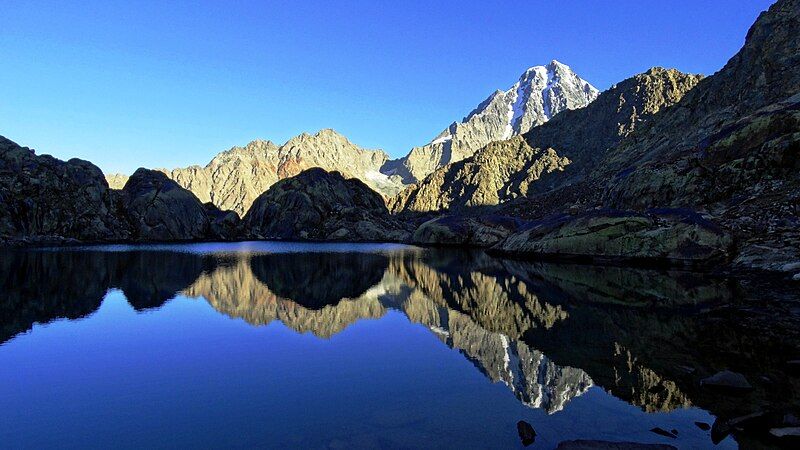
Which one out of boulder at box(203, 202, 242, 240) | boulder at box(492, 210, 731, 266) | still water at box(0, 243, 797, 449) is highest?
boulder at box(203, 202, 242, 240)

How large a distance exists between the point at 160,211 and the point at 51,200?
2688 centimetres

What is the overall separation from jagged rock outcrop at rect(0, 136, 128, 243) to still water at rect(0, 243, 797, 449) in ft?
252

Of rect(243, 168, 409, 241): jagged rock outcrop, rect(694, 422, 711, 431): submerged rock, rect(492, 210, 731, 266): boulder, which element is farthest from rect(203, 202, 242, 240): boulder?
rect(694, 422, 711, 431): submerged rock

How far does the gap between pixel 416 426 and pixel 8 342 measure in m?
14.6

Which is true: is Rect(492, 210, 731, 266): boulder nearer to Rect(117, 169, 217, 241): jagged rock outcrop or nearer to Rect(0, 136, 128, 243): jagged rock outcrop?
Rect(0, 136, 128, 243): jagged rock outcrop

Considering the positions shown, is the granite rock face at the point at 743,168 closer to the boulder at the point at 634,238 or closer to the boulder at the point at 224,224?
the boulder at the point at 634,238

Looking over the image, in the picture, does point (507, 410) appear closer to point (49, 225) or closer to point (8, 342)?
point (8, 342)

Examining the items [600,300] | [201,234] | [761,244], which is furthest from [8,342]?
[201,234]

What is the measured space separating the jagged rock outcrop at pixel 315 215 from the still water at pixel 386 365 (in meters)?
96.0

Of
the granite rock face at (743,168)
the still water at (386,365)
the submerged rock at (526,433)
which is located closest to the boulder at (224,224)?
the granite rock face at (743,168)

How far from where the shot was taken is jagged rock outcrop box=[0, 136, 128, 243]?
86438 millimetres

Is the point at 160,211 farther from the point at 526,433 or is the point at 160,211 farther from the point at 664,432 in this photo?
the point at 664,432

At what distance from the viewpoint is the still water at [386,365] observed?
29.3 feet

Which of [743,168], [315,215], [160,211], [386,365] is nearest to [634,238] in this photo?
[743,168]
